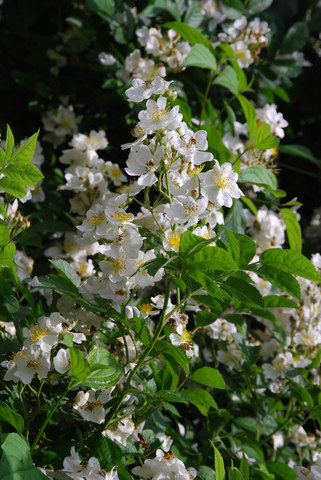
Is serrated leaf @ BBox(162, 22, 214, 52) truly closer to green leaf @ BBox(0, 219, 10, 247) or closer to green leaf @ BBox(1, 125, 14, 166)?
green leaf @ BBox(1, 125, 14, 166)

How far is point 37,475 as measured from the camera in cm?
82

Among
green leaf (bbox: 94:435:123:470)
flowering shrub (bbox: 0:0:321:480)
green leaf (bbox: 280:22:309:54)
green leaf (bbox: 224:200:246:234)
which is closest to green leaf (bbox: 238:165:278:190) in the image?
flowering shrub (bbox: 0:0:321:480)

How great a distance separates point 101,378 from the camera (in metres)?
0.96

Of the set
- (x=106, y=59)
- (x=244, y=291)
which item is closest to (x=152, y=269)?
(x=244, y=291)

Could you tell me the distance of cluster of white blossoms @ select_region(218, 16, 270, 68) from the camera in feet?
6.09

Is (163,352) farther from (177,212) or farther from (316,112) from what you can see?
(316,112)

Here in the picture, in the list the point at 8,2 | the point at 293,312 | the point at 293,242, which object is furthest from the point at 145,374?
the point at 8,2

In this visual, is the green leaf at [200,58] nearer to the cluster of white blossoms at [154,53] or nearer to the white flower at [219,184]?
the cluster of white blossoms at [154,53]

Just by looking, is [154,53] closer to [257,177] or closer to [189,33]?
[189,33]

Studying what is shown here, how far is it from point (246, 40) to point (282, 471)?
128 cm

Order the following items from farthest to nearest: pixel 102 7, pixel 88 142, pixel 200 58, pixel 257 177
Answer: pixel 102 7 < pixel 88 142 < pixel 200 58 < pixel 257 177

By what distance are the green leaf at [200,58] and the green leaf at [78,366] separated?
2.50ft

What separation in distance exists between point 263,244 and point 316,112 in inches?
43.3

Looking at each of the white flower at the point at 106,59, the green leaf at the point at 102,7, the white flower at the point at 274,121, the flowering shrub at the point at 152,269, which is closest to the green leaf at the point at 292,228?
the flowering shrub at the point at 152,269
